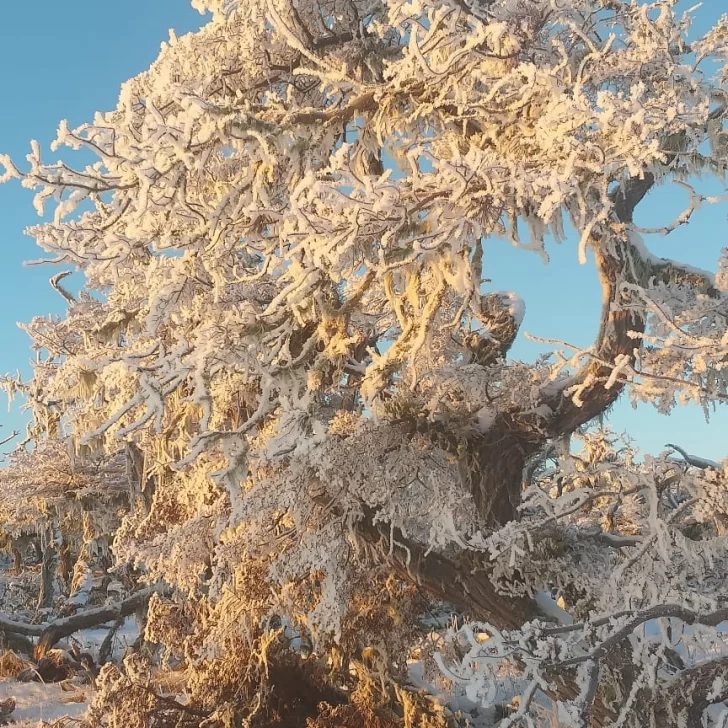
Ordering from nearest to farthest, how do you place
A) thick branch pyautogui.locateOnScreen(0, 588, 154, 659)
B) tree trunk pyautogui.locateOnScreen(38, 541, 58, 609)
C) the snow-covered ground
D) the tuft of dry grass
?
the snow-covered ground
the tuft of dry grass
thick branch pyautogui.locateOnScreen(0, 588, 154, 659)
tree trunk pyautogui.locateOnScreen(38, 541, 58, 609)

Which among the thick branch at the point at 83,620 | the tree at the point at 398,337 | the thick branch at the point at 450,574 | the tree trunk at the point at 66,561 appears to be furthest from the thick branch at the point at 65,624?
the thick branch at the point at 450,574

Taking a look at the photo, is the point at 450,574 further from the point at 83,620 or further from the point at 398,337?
the point at 83,620

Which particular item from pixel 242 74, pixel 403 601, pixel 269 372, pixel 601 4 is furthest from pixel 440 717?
pixel 601 4

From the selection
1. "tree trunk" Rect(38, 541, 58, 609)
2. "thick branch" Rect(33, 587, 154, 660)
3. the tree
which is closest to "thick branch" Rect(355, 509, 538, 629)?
the tree

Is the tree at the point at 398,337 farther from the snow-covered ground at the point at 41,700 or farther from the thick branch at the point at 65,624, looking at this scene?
the thick branch at the point at 65,624

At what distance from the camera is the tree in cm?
507

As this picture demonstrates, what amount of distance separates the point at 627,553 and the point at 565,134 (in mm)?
3867

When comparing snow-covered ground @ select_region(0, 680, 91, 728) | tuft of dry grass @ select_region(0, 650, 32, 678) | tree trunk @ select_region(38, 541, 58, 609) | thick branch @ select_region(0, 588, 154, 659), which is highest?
tree trunk @ select_region(38, 541, 58, 609)

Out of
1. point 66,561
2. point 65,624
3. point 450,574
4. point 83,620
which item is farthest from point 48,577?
point 450,574

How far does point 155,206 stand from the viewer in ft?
18.2

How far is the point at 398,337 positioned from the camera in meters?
6.62

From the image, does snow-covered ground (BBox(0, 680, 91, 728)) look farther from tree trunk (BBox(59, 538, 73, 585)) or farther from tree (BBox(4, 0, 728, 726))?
tree trunk (BBox(59, 538, 73, 585))

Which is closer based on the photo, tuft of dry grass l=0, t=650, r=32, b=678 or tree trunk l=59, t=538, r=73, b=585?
tuft of dry grass l=0, t=650, r=32, b=678

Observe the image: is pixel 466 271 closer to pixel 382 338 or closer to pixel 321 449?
pixel 321 449
